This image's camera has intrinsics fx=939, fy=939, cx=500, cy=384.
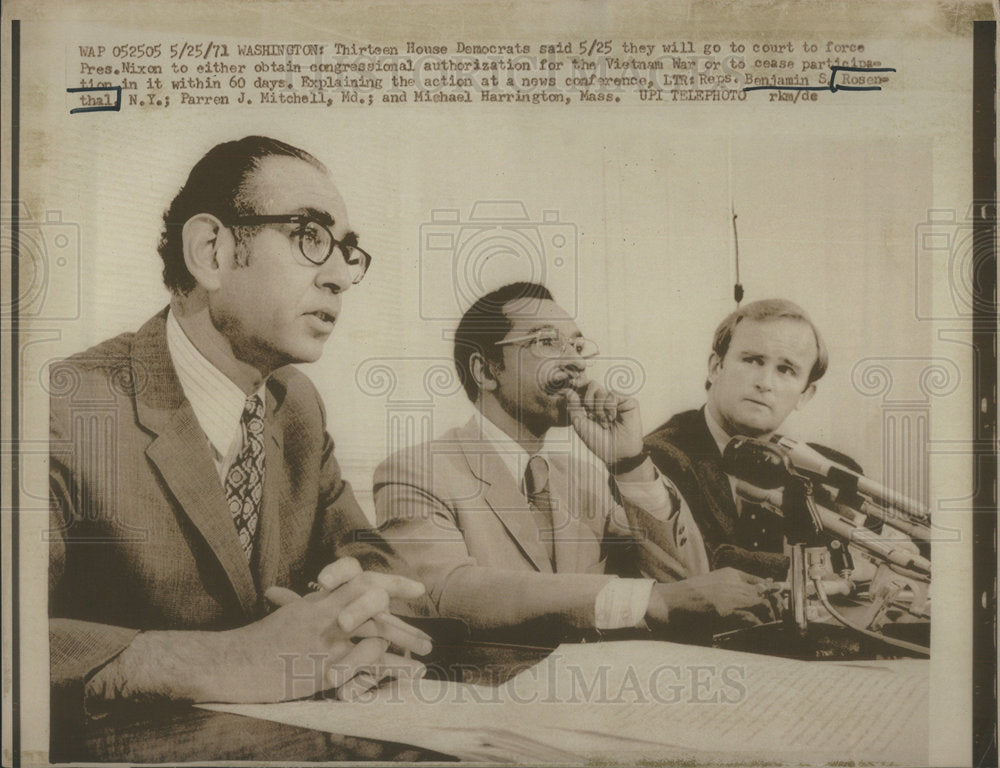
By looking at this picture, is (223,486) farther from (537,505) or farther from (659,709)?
(659,709)

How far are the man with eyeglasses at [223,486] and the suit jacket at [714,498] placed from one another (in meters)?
0.99

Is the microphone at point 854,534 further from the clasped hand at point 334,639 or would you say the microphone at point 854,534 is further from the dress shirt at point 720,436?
the clasped hand at point 334,639

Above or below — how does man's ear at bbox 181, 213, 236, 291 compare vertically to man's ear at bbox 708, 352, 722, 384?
above

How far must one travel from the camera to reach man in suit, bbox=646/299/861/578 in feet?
10.7

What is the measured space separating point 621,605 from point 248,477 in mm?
1344

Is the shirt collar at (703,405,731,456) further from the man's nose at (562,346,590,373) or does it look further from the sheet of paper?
the sheet of paper

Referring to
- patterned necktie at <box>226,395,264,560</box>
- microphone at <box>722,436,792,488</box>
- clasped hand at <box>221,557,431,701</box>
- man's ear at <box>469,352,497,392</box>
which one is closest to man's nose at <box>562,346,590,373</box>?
man's ear at <box>469,352,497,392</box>

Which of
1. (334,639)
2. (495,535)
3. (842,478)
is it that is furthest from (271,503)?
(842,478)

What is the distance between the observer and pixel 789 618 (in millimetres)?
3230

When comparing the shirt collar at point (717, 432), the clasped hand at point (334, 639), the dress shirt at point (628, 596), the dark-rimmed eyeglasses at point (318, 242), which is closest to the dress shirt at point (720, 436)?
the shirt collar at point (717, 432)

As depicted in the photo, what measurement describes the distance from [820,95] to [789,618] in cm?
182

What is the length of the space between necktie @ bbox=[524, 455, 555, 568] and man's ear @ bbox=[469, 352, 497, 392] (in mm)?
292

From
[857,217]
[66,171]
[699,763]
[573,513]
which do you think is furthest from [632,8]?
[699,763]

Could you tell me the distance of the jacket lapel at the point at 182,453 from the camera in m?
3.15
